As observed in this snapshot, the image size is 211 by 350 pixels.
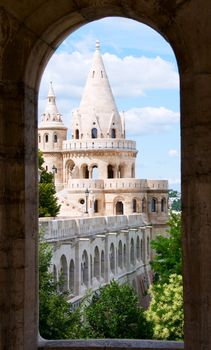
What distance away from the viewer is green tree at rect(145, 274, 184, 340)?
56.0 feet

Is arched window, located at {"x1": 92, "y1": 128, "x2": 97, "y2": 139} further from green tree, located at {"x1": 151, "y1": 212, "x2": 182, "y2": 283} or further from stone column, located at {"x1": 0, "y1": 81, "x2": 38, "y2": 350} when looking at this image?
stone column, located at {"x1": 0, "y1": 81, "x2": 38, "y2": 350}

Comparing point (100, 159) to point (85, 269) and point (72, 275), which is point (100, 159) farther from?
point (72, 275)

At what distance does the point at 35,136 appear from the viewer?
4.16 m

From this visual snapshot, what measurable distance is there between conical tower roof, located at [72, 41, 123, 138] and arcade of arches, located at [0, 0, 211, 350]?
5475 cm

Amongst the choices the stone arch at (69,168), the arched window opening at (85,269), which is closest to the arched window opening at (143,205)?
the stone arch at (69,168)

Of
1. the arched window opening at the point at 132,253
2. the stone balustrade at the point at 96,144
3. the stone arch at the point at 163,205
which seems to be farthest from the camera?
the stone balustrade at the point at 96,144

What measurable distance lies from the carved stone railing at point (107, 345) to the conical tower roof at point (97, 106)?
2160 inches

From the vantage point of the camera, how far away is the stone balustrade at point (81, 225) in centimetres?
2613

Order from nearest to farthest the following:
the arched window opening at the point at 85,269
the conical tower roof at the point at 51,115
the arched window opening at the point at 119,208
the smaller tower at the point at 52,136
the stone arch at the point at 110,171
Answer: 1. the arched window opening at the point at 85,269
2. the arched window opening at the point at 119,208
3. the stone arch at the point at 110,171
4. the smaller tower at the point at 52,136
5. the conical tower roof at the point at 51,115

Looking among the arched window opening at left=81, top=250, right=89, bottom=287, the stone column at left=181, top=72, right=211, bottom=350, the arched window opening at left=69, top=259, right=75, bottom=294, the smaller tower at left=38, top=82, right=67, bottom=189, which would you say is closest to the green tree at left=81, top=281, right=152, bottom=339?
the arched window opening at left=69, top=259, right=75, bottom=294

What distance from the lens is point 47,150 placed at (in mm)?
61656

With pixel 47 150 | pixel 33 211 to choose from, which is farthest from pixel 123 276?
pixel 33 211

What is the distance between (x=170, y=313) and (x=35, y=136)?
14.0m

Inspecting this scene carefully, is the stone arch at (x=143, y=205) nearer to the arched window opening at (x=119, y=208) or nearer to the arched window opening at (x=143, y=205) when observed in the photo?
the arched window opening at (x=143, y=205)
